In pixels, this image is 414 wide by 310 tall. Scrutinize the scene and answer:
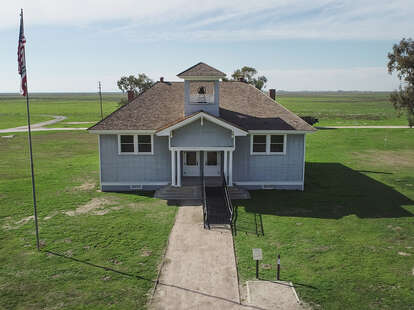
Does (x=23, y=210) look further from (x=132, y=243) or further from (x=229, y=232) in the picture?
(x=229, y=232)

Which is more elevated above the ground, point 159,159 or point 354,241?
point 159,159

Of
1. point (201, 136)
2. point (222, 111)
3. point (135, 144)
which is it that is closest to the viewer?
point (201, 136)

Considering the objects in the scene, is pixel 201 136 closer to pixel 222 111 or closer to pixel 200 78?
pixel 200 78

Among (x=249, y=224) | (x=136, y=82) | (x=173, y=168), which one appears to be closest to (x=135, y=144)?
(x=173, y=168)

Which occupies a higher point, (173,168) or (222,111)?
(222,111)

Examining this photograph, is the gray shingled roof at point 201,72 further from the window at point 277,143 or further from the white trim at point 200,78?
the window at point 277,143

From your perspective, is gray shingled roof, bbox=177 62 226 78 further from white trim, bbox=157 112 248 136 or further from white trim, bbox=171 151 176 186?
white trim, bbox=171 151 176 186

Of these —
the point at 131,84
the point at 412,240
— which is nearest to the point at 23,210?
the point at 412,240
